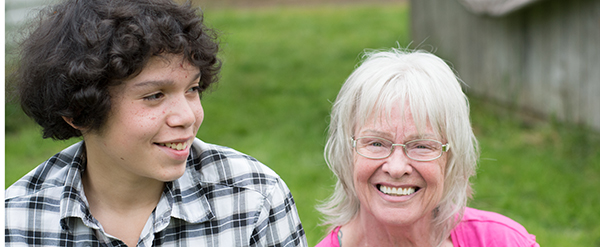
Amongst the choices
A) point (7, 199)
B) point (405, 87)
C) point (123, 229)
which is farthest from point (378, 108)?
point (7, 199)

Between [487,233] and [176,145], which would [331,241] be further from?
[176,145]

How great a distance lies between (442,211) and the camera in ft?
7.92

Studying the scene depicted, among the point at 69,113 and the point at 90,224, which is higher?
the point at 69,113

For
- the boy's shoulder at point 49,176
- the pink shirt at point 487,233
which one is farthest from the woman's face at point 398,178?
the boy's shoulder at point 49,176

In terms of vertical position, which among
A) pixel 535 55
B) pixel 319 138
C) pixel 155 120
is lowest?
pixel 155 120

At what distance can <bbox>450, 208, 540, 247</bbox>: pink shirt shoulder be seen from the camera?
236cm

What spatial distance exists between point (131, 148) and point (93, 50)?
1.05 ft

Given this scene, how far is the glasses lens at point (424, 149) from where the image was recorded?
2205 mm

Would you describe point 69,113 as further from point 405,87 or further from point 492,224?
point 492,224

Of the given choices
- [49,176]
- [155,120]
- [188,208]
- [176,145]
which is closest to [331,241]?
[188,208]

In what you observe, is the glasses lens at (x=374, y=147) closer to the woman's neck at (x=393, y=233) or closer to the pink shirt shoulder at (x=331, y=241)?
the woman's neck at (x=393, y=233)

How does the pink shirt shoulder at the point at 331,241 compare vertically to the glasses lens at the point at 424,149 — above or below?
below

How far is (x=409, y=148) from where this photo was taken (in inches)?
87.1

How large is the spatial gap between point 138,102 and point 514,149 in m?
4.50
